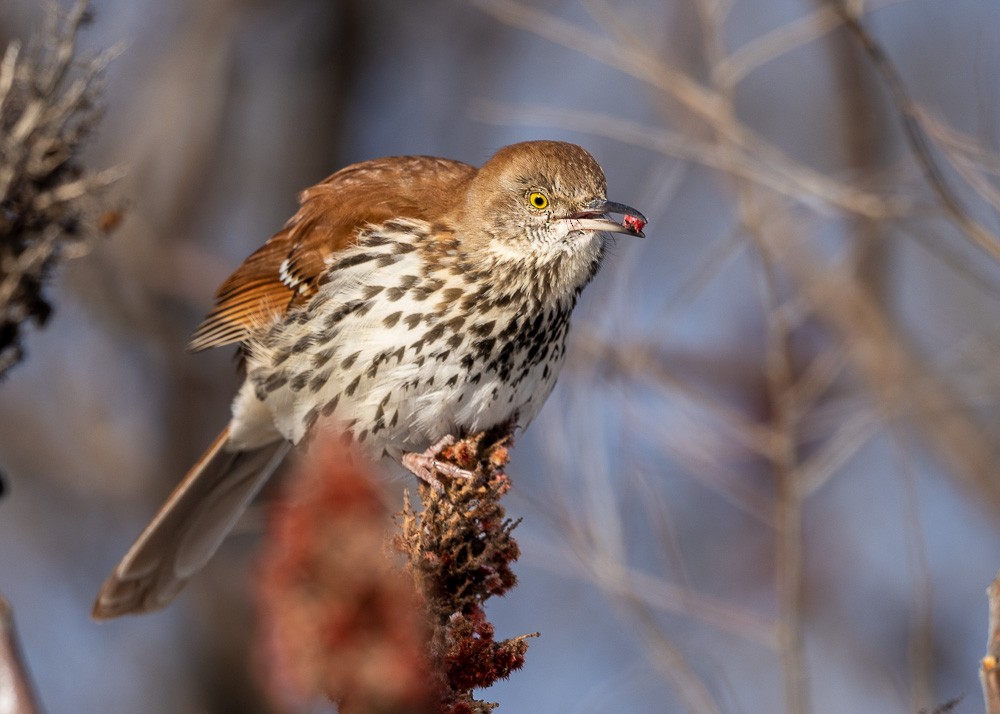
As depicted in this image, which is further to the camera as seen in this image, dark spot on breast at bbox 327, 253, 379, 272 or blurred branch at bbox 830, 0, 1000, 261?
dark spot on breast at bbox 327, 253, 379, 272

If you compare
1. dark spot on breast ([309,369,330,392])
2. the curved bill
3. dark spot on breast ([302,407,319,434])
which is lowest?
dark spot on breast ([302,407,319,434])

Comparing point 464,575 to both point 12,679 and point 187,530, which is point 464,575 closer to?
point 12,679

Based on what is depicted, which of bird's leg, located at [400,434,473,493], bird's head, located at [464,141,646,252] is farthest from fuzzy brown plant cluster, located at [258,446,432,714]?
bird's head, located at [464,141,646,252]

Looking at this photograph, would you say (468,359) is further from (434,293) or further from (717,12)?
(717,12)

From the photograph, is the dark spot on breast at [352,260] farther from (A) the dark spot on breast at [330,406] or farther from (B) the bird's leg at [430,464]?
(B) the bird's leg at [430,464]

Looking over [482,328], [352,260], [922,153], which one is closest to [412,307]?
[482,328]

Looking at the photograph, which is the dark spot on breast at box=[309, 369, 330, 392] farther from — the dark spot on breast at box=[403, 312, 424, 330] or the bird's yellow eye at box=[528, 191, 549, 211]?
the bird's yellow eye at box=[528, 191, 549, 211]

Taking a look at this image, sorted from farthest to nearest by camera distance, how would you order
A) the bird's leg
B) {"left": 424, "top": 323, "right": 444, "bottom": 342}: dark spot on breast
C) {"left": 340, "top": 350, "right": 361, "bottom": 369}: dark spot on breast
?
{"left": 340, "top": 350, "right": 361, "bottom": 369}: dark spot on breast
{"left": 424, "top": 323, "right": 444, "bottom": 342}: dark spot on breast
the bird's leg
